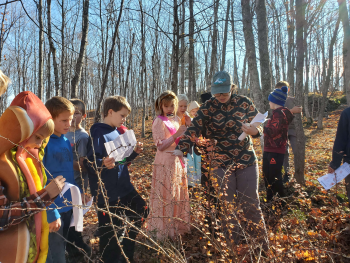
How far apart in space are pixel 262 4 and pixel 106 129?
128 inches

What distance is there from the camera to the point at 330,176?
2.35 meters

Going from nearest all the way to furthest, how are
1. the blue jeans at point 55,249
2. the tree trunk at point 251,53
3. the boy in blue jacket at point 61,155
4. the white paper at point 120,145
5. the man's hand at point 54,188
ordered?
the man's hand at point 54,188 → the blue jeans at point 55,249 → the boy in blue jacket at point 61,155 → the white paper at point 120,145 → the tree trunk at point 251,53

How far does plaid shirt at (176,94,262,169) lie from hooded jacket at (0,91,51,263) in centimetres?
133

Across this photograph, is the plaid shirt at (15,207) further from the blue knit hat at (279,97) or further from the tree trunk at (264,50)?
the tree trunk at (264,50)

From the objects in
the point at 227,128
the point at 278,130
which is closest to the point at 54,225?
the point at 227,128

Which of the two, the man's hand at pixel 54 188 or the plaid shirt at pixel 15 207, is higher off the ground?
the man's hand at pixel 54 188

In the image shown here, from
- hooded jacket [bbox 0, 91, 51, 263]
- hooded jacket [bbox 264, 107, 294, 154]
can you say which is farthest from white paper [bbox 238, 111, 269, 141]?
hooded jacket [bbox 0, 91, 51, 263]

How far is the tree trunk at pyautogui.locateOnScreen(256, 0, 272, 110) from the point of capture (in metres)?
3.57

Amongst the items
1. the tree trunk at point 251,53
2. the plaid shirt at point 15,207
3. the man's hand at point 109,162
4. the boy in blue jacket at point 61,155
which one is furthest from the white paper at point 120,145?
the tree trunk at point 251,53

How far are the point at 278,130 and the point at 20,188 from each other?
3.02 metres

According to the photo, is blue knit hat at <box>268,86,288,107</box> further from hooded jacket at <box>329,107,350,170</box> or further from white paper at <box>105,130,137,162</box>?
white paper at <box>105,130,137,162</box>

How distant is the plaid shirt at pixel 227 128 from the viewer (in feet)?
7.41

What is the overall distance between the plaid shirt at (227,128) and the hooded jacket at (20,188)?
1.33 m

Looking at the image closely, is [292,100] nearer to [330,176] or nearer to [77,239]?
[330,176]
